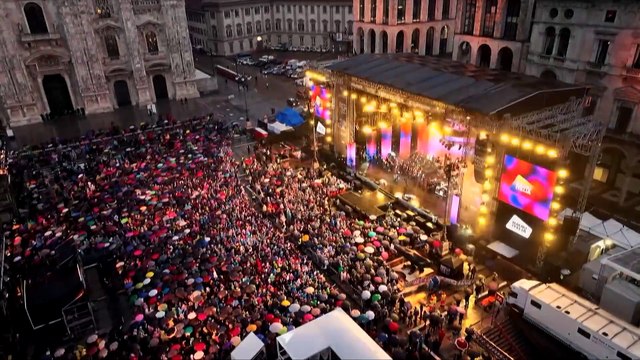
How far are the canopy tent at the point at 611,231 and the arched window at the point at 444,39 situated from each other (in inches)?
1430

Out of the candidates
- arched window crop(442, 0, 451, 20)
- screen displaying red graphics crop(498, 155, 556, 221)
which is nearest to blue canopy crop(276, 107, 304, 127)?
screen displaying red graphics crop(498, 155, 556, 221)

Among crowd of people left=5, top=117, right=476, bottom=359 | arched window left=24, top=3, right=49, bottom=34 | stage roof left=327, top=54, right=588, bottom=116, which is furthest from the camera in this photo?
arched window left=24, top=3, right=49, bottom=34

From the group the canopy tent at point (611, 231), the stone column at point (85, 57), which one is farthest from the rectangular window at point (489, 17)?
the stone column at point (85, 57)

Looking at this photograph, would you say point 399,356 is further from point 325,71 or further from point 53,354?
point 325,71

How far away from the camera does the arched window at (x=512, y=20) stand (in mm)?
33969

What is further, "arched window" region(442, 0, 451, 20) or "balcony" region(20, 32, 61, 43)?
"arched window" region(442, 0, 451, 20)

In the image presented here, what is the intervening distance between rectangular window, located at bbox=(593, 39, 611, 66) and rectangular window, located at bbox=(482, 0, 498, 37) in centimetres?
912

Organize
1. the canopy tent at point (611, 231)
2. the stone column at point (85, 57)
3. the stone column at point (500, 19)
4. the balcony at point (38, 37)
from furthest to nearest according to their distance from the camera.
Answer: the stone column at point (85, 57), the balcony at point (38, 37), the stone column at point (500, 19), the canopy tent at point (611, 231)

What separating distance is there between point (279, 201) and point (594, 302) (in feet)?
60.1

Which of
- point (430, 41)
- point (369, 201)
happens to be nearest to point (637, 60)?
point (369, 201)

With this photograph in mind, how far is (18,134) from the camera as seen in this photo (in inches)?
1764

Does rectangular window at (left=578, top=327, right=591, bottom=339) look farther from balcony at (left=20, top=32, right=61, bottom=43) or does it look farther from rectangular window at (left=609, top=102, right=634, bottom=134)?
balcony at (left=20, top=32, right=61, bottom=43)

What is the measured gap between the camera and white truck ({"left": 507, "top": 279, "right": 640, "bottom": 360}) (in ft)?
54.1

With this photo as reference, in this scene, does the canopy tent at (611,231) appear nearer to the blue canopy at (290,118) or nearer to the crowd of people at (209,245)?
the crowd of people at (209,245)
